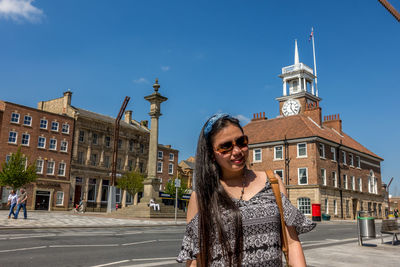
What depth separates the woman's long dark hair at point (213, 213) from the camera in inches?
79.5

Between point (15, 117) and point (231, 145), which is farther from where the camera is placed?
point (15, 117)

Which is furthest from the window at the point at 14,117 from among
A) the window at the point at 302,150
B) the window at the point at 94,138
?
the window at the point at 302,150

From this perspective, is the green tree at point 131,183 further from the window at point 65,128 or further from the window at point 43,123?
the window at point 43,123

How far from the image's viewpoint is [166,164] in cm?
6194

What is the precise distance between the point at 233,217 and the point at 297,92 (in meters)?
55.3

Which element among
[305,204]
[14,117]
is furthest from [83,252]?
[14,117]

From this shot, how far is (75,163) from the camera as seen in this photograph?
47.2 m

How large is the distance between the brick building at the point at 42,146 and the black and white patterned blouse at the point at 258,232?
138 feet

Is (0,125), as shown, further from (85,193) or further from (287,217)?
(287,217)

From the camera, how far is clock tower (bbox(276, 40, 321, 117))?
177 feet

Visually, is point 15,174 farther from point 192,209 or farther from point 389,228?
point 192,209

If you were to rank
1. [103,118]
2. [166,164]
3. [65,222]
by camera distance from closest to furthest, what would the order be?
[65,222], [103,118], [166,164]

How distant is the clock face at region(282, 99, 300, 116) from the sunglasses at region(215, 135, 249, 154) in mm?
53500

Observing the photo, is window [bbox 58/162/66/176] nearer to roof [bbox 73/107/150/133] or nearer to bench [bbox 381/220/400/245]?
roof [bbox 73/107/150/133]
